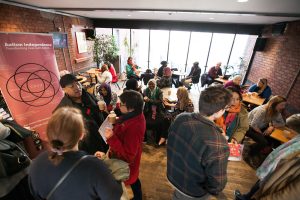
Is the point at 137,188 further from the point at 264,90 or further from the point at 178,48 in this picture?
the point at 178,48

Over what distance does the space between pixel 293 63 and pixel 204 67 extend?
4.04 m

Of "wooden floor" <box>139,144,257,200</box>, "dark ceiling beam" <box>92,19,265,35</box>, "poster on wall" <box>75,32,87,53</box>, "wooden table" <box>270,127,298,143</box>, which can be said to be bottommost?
"wooden floor" <box>139,144,257,200</box>

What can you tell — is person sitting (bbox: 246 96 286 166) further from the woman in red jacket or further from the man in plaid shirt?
the woman in red jacket

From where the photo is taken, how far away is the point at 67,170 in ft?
2.48

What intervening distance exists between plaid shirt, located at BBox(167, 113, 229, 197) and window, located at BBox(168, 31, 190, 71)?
6.86 metres

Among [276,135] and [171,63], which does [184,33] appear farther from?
[276,135]

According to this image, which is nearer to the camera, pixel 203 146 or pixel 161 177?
pixel 203 146

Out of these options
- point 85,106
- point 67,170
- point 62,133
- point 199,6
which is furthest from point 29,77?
point 199,6

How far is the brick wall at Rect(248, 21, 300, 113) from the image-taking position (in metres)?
4.00

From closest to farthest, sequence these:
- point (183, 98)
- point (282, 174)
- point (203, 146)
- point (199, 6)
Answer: point (203, 146) → point (282, 174) → point (183, 98) → point (199, 6)

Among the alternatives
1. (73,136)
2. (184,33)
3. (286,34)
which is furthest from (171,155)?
(184,33)

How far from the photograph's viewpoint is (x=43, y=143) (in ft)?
8.71

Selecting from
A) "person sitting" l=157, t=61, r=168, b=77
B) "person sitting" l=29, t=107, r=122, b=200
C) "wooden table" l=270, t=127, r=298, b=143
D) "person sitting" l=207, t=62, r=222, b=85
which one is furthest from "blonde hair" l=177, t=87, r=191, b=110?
"person sitting" l=207, t=62, r=222, b=85

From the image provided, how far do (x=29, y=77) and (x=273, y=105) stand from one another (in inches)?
159
